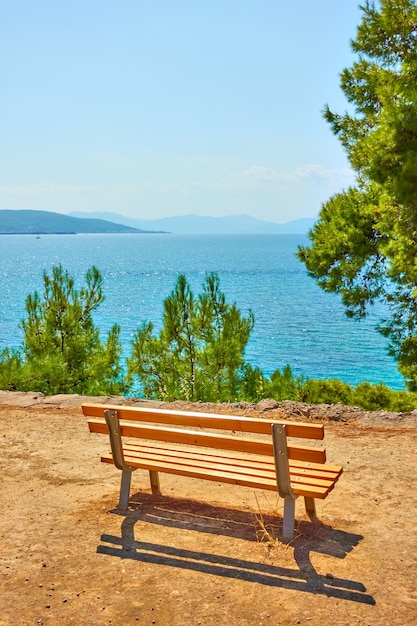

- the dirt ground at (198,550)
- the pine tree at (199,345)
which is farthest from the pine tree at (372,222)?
the dirt ground at (198,550)

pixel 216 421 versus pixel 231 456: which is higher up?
pixel 216 421

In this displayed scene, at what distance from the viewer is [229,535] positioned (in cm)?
431

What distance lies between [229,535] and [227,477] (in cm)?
41

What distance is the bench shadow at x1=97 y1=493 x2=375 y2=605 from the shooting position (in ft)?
12.0

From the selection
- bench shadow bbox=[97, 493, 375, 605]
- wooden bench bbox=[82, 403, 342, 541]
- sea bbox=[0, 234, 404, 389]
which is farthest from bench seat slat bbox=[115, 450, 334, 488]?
sea bbox=[0, 234, 404, 389]

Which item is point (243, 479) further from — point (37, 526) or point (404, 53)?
point (404, 53)

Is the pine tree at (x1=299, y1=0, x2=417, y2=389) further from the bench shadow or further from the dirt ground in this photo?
the bench shadow

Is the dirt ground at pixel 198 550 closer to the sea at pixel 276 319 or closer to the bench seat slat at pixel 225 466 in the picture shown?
the bench seat slat at pixel 225 466

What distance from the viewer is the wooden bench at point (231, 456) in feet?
13.1

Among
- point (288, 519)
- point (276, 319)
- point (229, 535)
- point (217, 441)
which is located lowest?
point (276, 319)

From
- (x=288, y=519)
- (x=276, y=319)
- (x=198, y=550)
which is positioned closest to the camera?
(x=198, y=550)

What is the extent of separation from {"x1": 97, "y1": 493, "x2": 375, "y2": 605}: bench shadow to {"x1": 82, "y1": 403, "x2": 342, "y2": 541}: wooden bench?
7.8 inches

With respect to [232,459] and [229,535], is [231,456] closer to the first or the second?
[232,459]

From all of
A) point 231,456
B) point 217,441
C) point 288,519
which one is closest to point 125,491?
point 231,456
